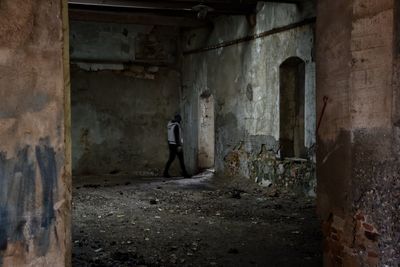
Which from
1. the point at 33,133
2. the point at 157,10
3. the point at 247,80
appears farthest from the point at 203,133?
the point at 33,133

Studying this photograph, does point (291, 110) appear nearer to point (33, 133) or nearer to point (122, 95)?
point (122, 95)

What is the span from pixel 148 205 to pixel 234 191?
1921mm

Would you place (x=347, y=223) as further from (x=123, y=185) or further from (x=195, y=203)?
(x=123, y=185)

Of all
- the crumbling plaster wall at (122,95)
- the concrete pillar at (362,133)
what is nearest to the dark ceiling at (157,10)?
the crumbling plaster wall at (122,95)

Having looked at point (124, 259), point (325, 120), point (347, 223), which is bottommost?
point (124, 259)

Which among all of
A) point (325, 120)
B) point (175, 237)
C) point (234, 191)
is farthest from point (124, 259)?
point (234, 191)

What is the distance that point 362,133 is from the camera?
10.9ft

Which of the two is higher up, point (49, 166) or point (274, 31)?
point (274, 31)

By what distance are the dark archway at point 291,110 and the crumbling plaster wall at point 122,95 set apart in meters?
4.89

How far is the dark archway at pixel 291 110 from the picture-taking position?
8.66 metres

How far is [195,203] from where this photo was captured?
7.88 meters

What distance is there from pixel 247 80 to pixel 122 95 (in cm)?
425

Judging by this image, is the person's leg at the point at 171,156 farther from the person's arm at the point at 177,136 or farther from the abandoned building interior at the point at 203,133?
the abandoned building interior at the point at 203,133

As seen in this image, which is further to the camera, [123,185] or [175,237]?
[123,185]
